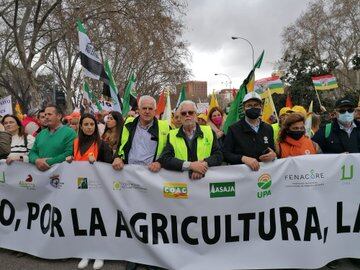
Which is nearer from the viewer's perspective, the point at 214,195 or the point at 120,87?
the point at 214,195

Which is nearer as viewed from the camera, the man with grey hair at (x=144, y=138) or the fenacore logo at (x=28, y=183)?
the man with grey hair at (x=144, y=138)

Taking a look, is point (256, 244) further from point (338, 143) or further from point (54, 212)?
point (54, 212)

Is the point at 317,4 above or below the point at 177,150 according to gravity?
above

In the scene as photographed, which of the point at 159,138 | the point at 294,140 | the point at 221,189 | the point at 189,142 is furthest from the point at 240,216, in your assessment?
the point at 159,138

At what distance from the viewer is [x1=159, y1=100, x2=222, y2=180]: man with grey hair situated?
160 inches

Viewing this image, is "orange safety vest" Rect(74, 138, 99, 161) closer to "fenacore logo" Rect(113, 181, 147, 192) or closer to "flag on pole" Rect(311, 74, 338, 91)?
"fenacore logo" Rect(113, 181, 147, 192)

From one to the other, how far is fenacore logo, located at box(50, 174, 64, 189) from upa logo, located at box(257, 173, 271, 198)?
2.13 meters

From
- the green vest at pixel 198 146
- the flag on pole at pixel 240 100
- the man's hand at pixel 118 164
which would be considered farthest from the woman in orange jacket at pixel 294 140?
the man's hand at pixel 118 164

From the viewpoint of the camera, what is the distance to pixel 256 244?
406 centimetres

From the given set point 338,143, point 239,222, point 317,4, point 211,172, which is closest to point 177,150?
point 211,172

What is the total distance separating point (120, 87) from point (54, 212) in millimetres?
36046

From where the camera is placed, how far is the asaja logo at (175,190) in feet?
13.4

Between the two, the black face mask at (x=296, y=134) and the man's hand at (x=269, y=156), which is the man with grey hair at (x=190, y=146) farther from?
the black face mask at (x=296, y=134)

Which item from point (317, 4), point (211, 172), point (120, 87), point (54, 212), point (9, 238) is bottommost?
point (9, 238)
